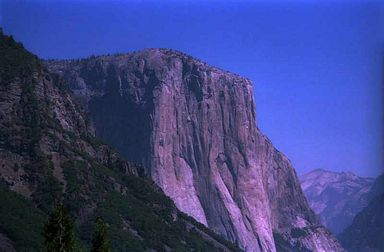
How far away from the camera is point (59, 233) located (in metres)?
49.1

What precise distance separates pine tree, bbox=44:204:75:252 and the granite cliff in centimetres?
4312

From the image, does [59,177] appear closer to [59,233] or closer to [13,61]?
[13,61]

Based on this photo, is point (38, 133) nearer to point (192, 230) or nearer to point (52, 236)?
point (192, 230)

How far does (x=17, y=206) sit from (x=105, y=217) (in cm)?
2004

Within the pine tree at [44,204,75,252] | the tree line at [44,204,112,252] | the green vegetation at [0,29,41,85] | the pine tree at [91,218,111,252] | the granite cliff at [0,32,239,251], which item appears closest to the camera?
the pine tree at [44,204,75,252]

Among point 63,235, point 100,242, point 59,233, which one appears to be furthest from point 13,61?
point 100,242

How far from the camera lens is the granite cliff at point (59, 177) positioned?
107500 mm

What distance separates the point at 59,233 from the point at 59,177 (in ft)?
232

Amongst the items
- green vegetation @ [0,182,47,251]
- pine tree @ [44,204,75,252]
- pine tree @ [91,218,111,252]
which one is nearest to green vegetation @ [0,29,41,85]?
green vegetation @ [0,182,47,251]

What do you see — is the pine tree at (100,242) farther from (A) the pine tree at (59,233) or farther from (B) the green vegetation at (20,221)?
(B) the green vegetation at (20,221)

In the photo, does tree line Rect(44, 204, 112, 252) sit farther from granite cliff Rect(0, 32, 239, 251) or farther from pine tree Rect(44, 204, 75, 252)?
granite cliff Rect(0, 32, 239, 251)

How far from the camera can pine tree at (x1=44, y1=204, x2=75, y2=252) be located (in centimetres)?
4866

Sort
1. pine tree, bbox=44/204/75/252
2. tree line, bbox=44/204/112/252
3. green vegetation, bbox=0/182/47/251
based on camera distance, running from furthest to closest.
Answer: green vegetation, bbox=0/182/47/251
tree line, bbox=44/204/112/252
pine tree, bbox=44/204/75/252

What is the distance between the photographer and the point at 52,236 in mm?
49000
